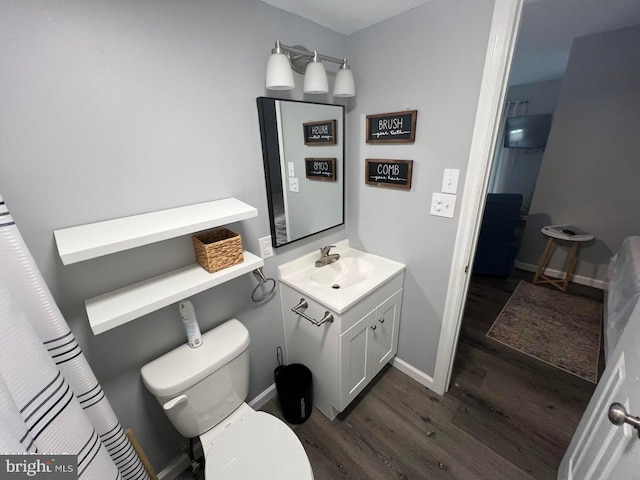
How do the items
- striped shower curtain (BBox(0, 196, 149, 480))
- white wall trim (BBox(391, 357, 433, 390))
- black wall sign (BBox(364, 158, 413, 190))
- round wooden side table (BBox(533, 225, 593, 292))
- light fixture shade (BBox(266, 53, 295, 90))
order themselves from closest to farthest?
striped shower curtain (BBox(0, 196, 149, 480)), light fixture shade (BBox(266, 53, 295, 90)), black wall sign (BBox(364, 158, 413, 190)), white wall trim (BBox(391, 357, 433, 390)), round wooden side table (BBox(533, 225, 593, 292))

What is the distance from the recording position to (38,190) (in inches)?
31.5

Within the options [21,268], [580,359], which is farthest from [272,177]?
[580,359]

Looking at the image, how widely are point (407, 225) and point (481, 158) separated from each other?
1.70 feet

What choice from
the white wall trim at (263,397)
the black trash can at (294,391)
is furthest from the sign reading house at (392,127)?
the white wall trim at (263,397)

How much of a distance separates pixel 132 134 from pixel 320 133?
945mm

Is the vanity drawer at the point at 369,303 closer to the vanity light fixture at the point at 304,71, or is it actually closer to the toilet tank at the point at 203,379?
the toilet tank at the point at 203,379

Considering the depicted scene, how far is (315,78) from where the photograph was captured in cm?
122

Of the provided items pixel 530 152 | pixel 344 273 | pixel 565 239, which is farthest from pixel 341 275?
pixel 530 152

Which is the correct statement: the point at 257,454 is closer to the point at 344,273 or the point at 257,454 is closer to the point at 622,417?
the point at 344,273

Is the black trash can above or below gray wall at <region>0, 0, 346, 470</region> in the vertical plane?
below

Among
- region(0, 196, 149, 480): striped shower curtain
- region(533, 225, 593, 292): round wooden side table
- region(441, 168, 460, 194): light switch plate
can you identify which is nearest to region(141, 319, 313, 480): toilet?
region(0, 196, 149, 480): striped shower curtain

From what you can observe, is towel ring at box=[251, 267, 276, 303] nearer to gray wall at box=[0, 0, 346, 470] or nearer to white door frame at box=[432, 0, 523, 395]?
gray wall at box=[0, 0, 346, 470]

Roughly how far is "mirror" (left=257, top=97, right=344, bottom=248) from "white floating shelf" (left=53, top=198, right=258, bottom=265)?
1.12ft

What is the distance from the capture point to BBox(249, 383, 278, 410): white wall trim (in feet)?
5.43
